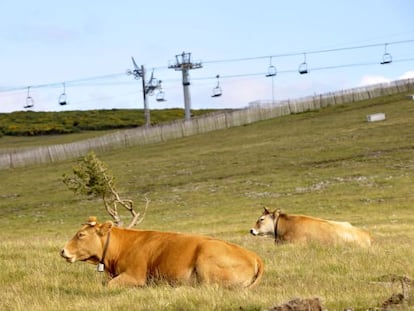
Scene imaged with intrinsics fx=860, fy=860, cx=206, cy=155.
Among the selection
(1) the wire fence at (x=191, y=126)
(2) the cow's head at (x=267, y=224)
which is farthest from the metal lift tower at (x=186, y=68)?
(2) the cow's head at (x=267, y=224)

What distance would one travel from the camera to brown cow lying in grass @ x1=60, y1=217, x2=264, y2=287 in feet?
41.8

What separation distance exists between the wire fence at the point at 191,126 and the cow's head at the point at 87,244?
7658cm

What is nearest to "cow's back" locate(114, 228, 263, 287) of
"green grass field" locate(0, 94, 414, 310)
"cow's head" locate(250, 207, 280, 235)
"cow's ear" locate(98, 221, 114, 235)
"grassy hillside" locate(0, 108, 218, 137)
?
"green grass field" locate(0, 94, 414, 310)

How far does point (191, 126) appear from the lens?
333ft

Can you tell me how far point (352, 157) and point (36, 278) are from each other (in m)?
47.0

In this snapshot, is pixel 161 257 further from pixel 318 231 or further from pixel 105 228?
pixel 318 231

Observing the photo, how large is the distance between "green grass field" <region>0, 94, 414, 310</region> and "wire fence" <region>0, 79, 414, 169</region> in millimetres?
5355

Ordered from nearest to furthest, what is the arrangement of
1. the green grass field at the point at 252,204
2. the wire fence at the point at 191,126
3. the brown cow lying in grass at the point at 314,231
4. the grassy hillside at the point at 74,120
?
the green grass field at the point at 252,204, the brown cow lying in grass at the point at 314,231, the wire fence at the point at 191,126, the grassy hillside at the point at 74,120

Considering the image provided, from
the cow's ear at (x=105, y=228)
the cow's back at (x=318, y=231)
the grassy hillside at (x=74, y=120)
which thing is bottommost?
the cow's back at (x=318, y=231)

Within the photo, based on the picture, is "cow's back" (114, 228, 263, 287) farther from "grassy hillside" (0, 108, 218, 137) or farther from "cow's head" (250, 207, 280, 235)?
"grassy hillside" (0, 108, 218, 137)

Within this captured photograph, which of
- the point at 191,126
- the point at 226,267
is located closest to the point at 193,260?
the point at 226,267

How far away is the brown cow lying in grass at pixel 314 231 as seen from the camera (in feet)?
70.6

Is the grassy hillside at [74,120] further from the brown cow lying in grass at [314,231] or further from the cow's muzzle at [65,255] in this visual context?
the cow's muzzle at [65,255]

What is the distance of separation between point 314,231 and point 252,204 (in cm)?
2336
